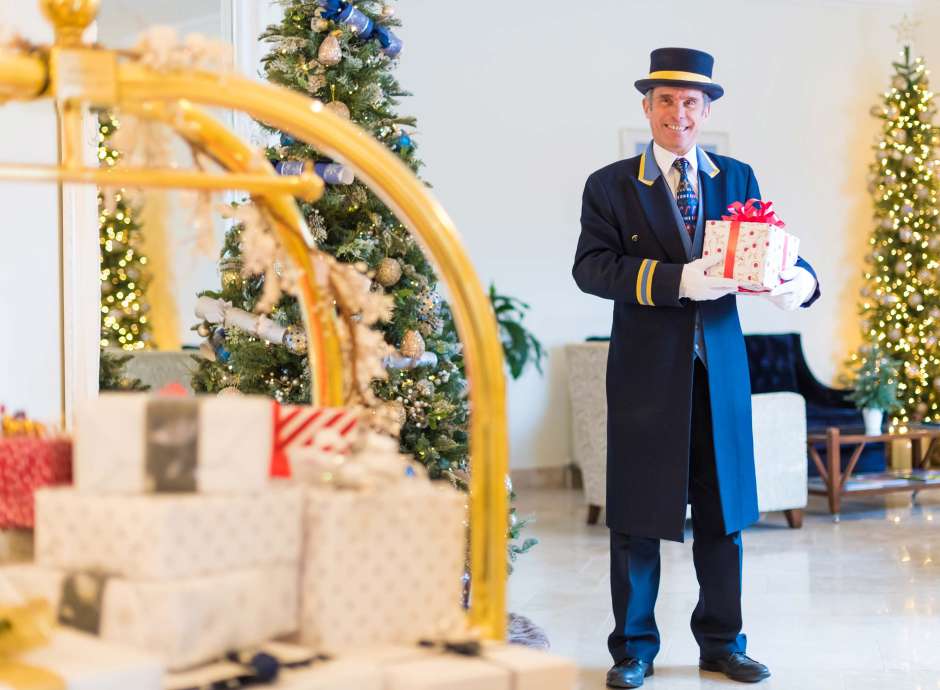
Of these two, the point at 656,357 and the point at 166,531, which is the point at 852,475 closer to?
the point at 656,357

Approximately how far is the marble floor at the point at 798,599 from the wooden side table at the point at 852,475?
0.17m

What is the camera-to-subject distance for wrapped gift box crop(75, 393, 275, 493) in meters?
1.09

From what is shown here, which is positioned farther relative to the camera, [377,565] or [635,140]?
[635,140]

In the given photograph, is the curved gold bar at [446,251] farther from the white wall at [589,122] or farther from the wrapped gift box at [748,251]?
the white wall at [589,122]

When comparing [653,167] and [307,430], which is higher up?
[653,167]

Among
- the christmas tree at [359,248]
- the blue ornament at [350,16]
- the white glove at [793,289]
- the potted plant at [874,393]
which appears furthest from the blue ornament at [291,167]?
the potted plant at [874,393]

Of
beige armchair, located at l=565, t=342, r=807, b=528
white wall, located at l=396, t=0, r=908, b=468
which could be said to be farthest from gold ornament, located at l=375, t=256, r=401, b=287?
white wall, located at l=396, t=0, r=908, b=468

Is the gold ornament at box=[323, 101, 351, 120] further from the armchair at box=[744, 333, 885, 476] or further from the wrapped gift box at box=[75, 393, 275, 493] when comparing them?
the armchair at box=[744, 333, 885, 476]

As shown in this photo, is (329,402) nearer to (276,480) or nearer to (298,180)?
(276,480)

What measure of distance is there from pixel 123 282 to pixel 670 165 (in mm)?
2736

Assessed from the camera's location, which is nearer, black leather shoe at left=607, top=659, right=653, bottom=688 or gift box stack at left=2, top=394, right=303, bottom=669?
gift box stack at left=2, top=394, right=303, bottom=669

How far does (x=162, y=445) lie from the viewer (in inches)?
42.9

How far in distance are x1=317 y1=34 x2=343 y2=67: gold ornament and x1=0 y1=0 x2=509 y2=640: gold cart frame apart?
2.62 meters

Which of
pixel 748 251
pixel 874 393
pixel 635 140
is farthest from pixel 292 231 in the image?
pixel 635 140
